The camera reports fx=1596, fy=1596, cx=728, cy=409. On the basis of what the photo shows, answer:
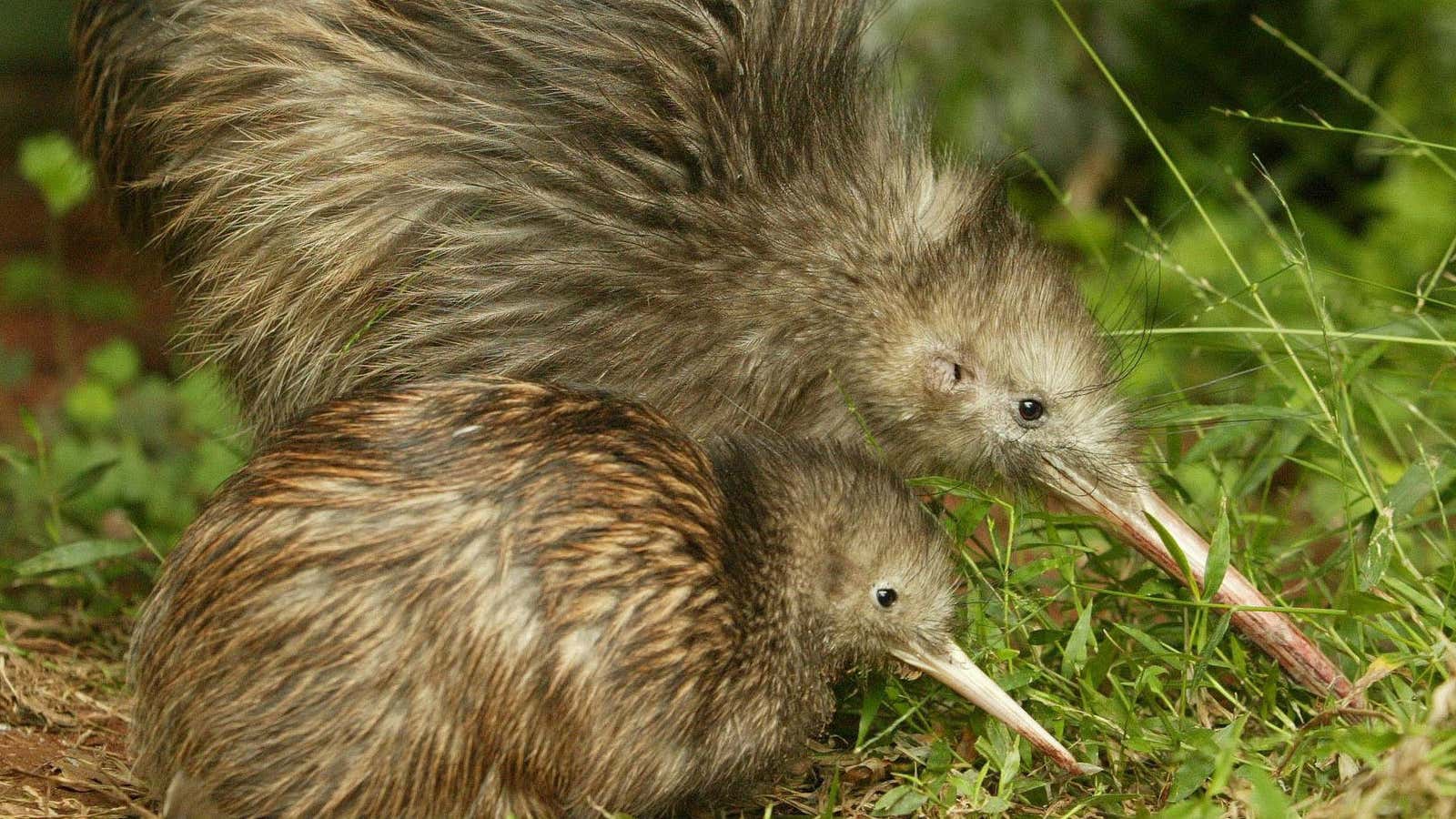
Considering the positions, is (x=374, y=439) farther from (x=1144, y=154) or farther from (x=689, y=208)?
(x=1144, y=154)

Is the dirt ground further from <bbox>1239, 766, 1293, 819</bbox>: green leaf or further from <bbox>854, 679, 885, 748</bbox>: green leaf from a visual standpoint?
<bbox>1239, 766, 1293, 819</bbox>: green leaf

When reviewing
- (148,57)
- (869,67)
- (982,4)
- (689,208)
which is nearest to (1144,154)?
(982,4)

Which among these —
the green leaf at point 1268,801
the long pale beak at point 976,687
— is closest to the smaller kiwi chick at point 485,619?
the long pale beak at point 976,687

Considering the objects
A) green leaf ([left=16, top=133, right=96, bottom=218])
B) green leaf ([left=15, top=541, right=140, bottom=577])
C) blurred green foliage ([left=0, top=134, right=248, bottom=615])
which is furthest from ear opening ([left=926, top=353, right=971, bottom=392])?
green leaf ([left=16, top=133, right=96, bottom=218])

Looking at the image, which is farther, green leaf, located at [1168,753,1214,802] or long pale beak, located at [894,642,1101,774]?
long pale beak, located at [894,642,1101,774]

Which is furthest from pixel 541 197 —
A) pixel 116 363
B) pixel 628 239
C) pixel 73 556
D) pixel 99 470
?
pixel 116 363

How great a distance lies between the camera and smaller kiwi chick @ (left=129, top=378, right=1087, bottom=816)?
225cm

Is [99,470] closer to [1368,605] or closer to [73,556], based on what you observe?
[73,556]

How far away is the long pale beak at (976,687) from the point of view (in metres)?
2.65

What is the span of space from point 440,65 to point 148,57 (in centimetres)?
67

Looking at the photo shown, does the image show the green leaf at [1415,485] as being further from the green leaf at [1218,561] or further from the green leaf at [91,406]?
the green leaf at [91,406]

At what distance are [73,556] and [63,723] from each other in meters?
0.48

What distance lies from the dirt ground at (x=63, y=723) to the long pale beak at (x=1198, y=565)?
1.80 m

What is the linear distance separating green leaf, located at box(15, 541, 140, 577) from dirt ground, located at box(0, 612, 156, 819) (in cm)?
12
